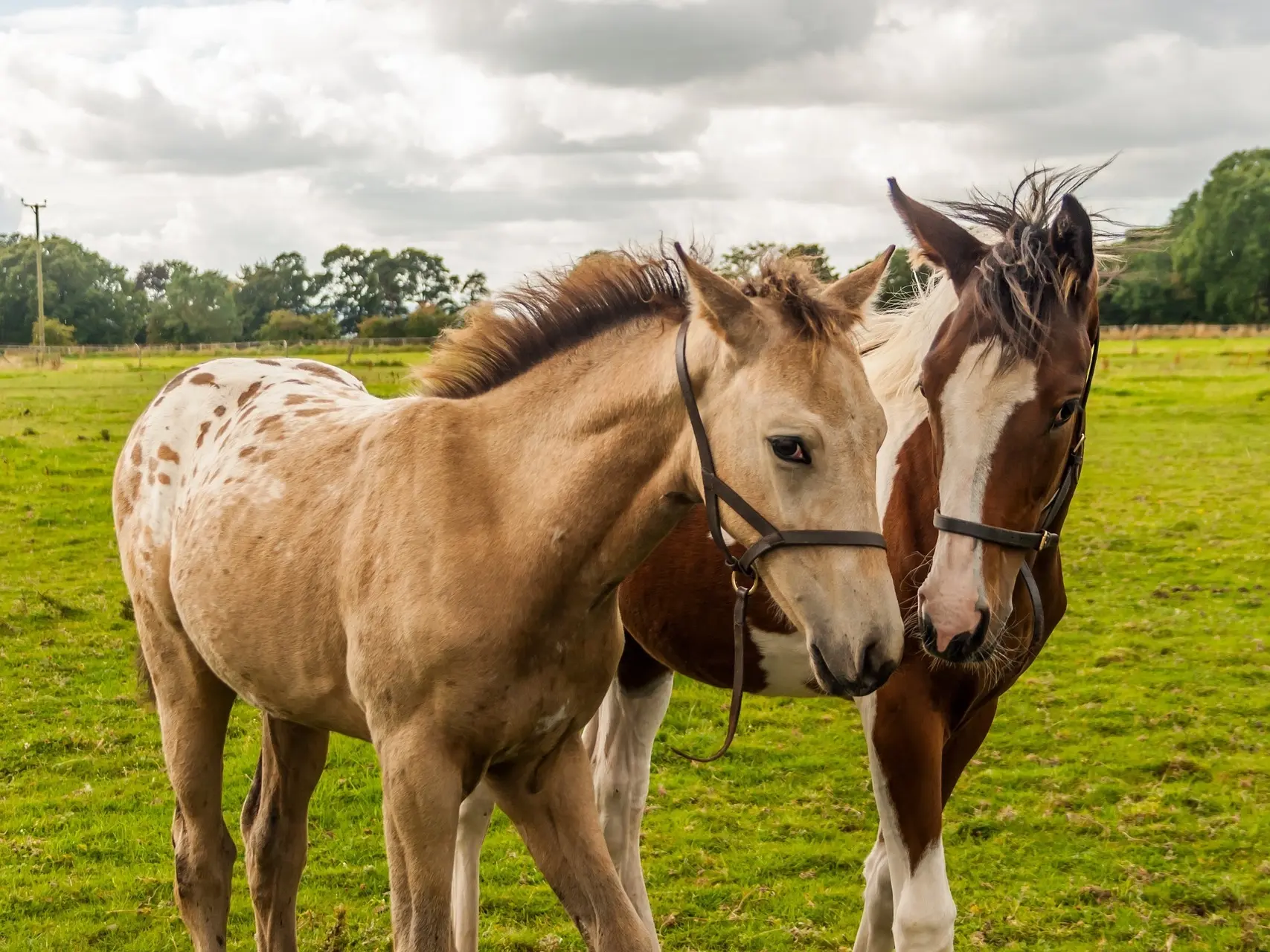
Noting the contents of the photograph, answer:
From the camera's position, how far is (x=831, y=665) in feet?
7.47

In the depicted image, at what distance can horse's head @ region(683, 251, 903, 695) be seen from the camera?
7.47 feet

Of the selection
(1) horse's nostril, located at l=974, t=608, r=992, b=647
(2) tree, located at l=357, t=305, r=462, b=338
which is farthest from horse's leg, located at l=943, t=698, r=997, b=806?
(2) tree, located at l=357, t=305, r=462, b=338

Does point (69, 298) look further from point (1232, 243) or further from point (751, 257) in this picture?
point (751, 257)

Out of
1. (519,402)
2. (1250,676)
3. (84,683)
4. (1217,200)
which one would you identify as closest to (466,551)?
(519,402)

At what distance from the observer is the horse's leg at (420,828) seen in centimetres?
274

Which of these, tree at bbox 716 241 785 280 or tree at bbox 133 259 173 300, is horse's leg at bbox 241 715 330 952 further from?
tree at bbox 133 259 173 300

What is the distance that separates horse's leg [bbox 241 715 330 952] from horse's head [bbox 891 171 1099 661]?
2.25 meters

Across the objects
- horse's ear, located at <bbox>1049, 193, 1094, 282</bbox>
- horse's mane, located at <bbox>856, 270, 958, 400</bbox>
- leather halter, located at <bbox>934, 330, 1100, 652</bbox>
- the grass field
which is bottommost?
the grass field

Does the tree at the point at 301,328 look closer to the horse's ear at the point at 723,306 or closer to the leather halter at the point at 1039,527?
the leather halter at the point at 1039,527

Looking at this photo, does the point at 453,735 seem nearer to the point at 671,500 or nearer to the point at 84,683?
the point at 671,500

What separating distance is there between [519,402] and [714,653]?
153 centimetres

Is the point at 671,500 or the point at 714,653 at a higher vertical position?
the point at 671,500

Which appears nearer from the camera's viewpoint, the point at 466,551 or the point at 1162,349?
the point at 466,551

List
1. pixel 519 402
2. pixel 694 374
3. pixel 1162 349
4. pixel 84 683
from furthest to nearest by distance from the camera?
pixel 1162 349 → pixel 84 683 → pixel 519 402 → pixel 694 374
